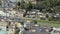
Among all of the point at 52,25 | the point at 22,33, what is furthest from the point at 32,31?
the point at 52,25

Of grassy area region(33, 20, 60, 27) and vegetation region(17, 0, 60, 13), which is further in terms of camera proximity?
vegetation region(17, 0, 60, 13)

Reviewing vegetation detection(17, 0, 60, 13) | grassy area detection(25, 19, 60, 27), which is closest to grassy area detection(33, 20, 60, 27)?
grassy area detection(25, 19, 60, 27)

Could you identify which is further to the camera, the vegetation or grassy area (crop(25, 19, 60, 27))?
the vegetation

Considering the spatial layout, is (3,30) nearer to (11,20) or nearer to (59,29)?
(11,20)

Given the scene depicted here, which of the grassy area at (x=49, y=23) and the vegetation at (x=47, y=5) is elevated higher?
the vegetation at (x=47, y=5)

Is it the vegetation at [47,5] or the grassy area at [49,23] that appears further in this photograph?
the vegetation at [47,5]

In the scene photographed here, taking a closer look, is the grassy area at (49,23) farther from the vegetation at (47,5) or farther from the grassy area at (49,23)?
the vegetation at (47,5)

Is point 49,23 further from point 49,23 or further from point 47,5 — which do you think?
point 47,5

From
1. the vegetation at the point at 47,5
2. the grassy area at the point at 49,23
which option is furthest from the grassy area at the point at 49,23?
the vegetation at the point at 47,5

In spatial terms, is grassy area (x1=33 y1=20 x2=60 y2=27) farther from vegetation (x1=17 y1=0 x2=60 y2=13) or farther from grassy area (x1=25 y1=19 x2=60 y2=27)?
vegetation (x1=17 y1=0 x2=60 y2=13)

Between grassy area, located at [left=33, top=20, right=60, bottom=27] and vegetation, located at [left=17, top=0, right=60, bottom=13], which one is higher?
vegetation, located at [left=17, top=0, right=60, bottom=13]

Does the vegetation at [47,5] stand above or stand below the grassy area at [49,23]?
above
